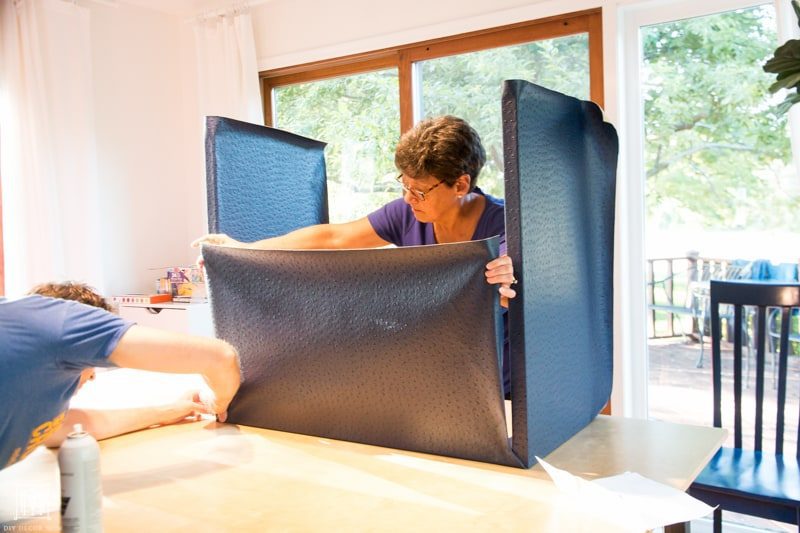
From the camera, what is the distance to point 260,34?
4.22m

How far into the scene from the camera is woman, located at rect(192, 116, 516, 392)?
1688 millimetres

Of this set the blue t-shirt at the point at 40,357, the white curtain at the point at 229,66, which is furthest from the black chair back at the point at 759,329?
the white curtain at the point at 229,66

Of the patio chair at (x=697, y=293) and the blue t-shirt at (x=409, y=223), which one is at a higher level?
the blue t-shirt at (x=409, y=223)

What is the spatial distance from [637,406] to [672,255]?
690 mm

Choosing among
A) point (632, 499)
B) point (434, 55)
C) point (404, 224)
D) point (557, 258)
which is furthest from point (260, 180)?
point (434, 55)

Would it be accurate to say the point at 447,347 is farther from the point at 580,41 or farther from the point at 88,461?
the point at 580,41

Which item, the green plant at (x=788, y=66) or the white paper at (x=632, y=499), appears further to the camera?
the green plant at (x=788, y=66)

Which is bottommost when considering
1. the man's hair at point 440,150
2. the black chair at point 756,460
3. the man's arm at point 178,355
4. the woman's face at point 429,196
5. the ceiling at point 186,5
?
the black chair at point 756,460

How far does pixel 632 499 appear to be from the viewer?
3.71 ft

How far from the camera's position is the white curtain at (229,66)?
4129 mm

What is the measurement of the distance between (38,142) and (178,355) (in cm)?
292

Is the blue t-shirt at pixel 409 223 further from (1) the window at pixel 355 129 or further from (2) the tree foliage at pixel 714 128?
(1) the window at pixel 355 129

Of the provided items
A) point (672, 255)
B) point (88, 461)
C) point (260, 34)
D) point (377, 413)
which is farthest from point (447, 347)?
point (260, 34)

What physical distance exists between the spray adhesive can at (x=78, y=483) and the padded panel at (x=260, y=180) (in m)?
0.92
